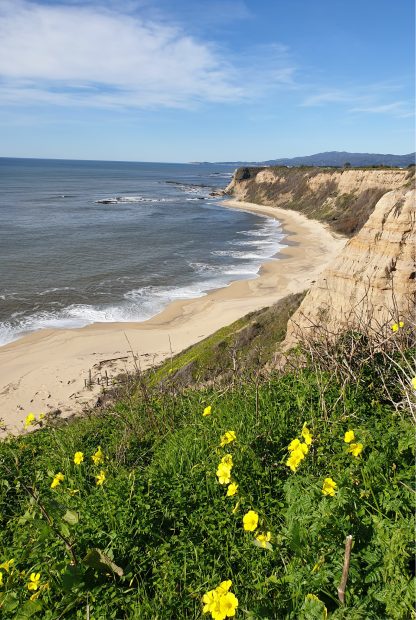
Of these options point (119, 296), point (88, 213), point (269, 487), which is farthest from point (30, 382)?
point (88, 213)

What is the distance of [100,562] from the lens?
128 inches

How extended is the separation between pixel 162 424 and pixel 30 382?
12453 mm

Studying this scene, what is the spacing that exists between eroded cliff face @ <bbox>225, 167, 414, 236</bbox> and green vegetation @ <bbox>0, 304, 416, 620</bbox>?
35690mm

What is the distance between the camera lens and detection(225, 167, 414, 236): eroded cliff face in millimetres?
52281

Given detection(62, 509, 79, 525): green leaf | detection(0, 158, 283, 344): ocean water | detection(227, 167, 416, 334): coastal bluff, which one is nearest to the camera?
detection(62, 509, 79, 525): green leaf

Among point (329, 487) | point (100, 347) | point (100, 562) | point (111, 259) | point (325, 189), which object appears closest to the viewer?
point (329, 487)

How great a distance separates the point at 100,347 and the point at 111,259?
59.0 ft

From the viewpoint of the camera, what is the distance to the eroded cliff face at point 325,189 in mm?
52281

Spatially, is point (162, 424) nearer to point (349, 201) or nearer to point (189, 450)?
point (189, 450)

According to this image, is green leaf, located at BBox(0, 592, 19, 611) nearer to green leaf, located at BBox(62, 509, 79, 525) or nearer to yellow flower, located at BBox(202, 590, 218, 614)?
green leaf, located at BBox(62, 509, 79, 525)

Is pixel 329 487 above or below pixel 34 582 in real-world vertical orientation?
above

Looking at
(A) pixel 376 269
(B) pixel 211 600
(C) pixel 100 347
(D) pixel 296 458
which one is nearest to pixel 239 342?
(A) pixel 376 269

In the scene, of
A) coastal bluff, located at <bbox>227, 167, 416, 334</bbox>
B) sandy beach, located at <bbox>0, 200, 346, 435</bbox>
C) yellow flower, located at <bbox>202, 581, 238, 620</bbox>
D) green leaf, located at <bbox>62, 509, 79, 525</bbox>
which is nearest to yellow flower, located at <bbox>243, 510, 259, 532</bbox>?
yellow flower, located at <bbox>202, 581, 238, 620</bbox>

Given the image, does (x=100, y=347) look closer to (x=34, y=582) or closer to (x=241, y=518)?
(x=241, y=518)
